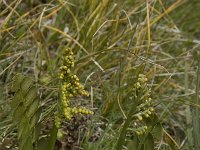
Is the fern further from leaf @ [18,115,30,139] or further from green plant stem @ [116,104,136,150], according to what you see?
green plant stem @ [116,104,136,150]

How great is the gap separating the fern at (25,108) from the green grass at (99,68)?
193mm

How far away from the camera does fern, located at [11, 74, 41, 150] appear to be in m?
1.20

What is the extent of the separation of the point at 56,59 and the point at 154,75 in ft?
1.17

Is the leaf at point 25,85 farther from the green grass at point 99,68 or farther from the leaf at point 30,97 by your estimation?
the green grass at point 99,68

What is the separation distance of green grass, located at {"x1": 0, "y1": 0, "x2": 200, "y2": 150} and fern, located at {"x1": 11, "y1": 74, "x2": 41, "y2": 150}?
7.6 inches

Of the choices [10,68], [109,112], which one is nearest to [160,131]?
[109,112]

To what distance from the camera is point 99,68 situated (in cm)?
197

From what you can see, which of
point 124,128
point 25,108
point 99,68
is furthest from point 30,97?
point 99,68

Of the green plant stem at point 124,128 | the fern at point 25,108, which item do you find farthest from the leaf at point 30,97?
the green plant stem at point 124,128

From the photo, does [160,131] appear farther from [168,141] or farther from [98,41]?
[98,41]

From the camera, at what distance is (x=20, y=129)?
4.08 ft

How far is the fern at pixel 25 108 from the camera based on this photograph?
3.93 feet

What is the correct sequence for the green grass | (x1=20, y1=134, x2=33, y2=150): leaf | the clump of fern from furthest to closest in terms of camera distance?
the green grass → (x1=20, y1=134, x2=33, y2=150): leaf → the clump of fern

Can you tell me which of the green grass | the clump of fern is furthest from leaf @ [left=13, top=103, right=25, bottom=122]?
the green grass
